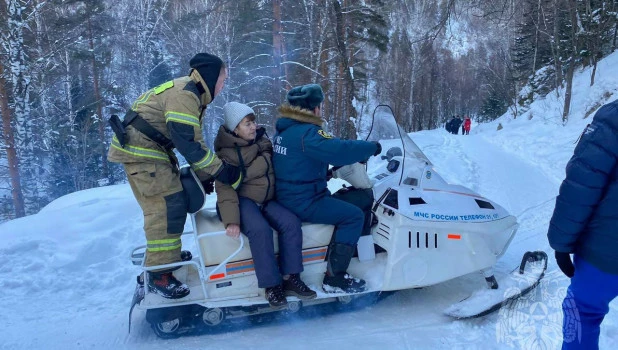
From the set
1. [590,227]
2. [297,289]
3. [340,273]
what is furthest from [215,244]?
[590,227]

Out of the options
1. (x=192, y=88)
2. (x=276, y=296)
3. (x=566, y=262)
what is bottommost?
(x=276, y=296)

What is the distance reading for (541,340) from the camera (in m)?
2.99

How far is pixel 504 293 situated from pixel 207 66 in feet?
9.67

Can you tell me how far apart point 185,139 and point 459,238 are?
91.0 inches

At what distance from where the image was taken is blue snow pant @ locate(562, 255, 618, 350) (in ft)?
6.98

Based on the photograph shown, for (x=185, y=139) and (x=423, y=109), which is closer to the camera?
(x=185, y=139)

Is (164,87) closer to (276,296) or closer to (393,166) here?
(276,296)

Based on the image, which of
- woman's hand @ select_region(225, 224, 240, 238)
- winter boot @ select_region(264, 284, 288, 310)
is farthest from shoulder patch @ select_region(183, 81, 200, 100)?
winter boot @ select_region(264, 284, 288, 310)

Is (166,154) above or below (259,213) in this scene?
above

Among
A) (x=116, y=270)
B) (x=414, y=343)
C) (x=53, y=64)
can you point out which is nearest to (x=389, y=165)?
(x=414, y=343)

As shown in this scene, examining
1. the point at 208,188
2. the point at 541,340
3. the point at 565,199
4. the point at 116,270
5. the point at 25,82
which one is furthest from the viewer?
the point at 25,82

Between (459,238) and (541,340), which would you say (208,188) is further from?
(541,340)

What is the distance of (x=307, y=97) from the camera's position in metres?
3.42

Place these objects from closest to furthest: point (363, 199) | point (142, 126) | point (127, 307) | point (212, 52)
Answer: point (142, 126) → point (363, 199) → point (127, 307) → point (212, 52)
